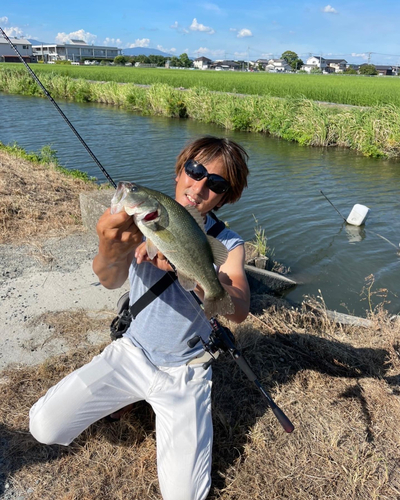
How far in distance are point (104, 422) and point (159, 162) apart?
1311 cm

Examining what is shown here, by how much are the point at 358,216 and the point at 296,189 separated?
3150 millimetres

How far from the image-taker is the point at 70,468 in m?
2.60

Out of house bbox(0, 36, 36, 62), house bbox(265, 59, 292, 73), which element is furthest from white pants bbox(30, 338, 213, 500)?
house bbox(265, 59, 292, 73)

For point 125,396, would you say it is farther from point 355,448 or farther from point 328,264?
point 328,264

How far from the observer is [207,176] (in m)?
2.60

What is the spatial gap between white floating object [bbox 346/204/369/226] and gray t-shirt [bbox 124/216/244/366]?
8.14 m

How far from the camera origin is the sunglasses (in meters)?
2.57

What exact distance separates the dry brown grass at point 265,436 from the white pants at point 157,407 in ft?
0.75

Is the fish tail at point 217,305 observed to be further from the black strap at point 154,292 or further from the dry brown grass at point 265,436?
the dry brown grass at point 265,436

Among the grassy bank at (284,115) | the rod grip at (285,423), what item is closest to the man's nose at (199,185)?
the rod grip at (285,423)

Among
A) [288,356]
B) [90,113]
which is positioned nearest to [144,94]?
[90,113]

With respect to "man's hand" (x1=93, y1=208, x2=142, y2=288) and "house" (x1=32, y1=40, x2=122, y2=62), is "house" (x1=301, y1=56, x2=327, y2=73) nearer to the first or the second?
"house" (x1=32, y1=40, x2=122, y2=62)

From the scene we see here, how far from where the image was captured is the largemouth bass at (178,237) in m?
1.84

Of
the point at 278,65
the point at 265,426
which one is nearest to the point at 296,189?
the point at 265,426
